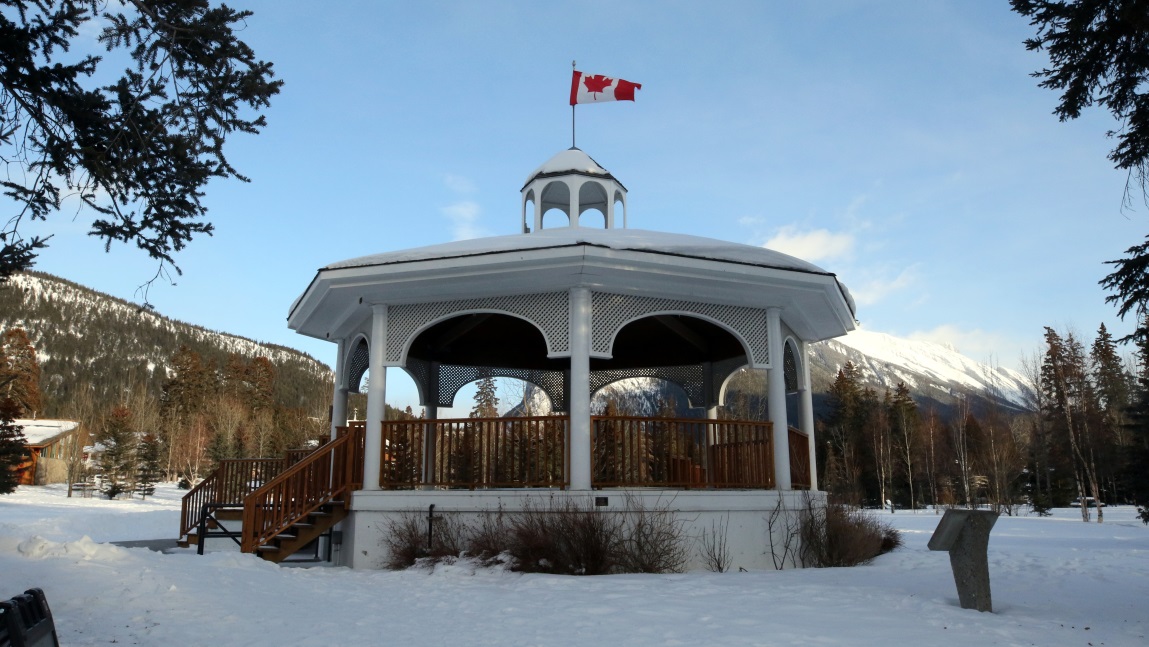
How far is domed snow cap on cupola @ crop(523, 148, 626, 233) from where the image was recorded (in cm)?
1402

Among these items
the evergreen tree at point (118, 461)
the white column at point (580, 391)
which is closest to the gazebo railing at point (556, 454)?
the white column at point (580, 391)

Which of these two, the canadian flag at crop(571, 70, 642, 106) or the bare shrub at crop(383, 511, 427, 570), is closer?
the bare shrub at crop(383, 511, 427, 570)

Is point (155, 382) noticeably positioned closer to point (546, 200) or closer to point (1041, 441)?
point (1041, 441)

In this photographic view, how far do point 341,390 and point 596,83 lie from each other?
7.07m

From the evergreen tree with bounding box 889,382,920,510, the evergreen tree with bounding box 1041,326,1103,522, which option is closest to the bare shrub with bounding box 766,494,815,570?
the evergreen tree with bounding box 1041,326,1103,522

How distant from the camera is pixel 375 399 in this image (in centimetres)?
1165

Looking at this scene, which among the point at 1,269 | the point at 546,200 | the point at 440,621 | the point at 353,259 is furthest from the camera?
the point at 546,200

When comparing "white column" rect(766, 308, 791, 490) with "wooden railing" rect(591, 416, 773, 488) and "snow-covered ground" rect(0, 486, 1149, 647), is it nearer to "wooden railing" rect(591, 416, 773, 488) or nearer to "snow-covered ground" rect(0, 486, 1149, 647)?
"wooden railing" rect(591, 416, 773, 488)

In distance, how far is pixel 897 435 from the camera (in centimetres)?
6075

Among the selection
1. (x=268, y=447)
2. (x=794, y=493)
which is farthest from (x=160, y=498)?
(x=794, y=493)

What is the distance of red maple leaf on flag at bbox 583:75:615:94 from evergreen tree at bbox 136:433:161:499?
39890mm

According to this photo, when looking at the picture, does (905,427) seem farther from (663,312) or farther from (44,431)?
(44,431)

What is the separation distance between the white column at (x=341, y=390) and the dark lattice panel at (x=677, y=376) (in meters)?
4.95

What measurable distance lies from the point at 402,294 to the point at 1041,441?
46.7 m
